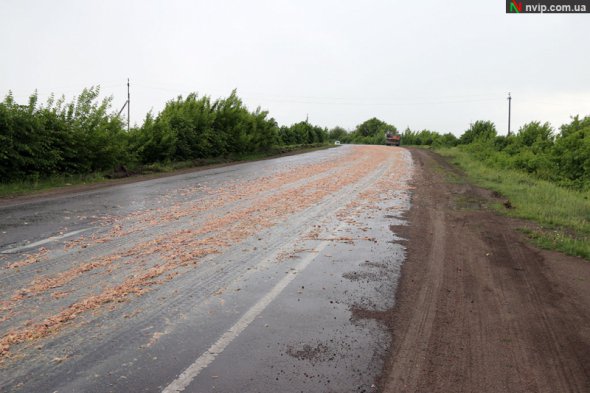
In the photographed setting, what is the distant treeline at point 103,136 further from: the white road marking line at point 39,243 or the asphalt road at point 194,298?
the white road marking line at point 39,243

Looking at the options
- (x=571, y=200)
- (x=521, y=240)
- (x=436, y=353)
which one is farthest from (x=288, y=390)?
(x=571, y=200)

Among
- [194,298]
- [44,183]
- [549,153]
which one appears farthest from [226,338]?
[549,153]

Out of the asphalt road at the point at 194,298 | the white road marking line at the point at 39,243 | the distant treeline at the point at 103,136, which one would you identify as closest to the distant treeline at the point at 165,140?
the distant treeline at the point at 103,136

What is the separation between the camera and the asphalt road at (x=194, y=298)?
3.39 meters

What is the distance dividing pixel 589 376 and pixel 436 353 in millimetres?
1156

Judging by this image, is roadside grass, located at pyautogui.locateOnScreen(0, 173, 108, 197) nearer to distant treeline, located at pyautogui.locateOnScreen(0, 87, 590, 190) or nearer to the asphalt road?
distant treeline, located at pyautogui.locateOnScreen(0, 87, 590, 190)

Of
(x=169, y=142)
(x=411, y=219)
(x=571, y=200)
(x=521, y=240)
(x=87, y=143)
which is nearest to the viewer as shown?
(x=521, y=240)

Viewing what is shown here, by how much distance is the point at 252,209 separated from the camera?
10.2 m

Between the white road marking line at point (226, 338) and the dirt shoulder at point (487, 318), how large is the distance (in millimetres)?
1338

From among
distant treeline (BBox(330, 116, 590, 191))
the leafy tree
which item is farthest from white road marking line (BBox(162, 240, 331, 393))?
the leafy tree

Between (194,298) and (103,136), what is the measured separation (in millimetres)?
13947

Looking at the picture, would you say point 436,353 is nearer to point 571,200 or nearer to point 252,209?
point 252,209

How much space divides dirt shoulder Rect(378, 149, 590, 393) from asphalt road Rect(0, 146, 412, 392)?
311 mm

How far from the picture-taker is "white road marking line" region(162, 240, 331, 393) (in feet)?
10.6
